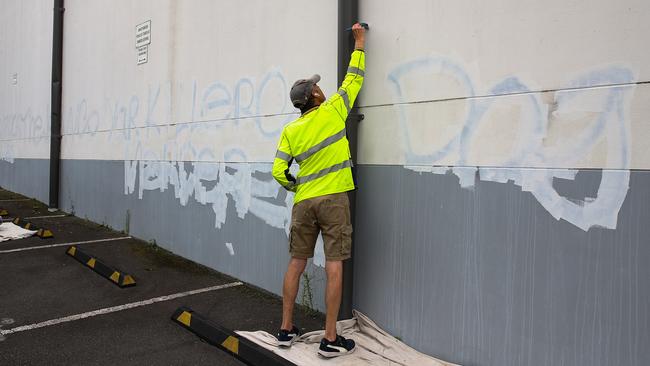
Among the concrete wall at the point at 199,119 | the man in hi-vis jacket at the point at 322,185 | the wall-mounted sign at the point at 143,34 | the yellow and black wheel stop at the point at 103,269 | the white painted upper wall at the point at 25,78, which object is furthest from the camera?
the white painted upper wall at the point at 25,78

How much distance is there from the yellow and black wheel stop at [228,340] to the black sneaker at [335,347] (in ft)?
0.84

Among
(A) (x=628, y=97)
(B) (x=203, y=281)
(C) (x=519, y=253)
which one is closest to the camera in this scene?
(A) (x=628, y=97)

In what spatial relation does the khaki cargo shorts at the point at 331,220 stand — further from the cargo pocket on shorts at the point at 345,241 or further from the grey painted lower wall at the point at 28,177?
the grey painted lower wall at the point at 28,177

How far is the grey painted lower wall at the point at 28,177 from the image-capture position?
1018cm

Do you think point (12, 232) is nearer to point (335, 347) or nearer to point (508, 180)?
Result: point (335, 347)

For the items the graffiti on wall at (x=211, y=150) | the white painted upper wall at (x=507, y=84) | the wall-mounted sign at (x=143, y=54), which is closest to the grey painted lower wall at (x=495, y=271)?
the white painted upper wall at (x=507, y=84)

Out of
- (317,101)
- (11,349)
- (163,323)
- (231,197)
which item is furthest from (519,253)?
(11,349)

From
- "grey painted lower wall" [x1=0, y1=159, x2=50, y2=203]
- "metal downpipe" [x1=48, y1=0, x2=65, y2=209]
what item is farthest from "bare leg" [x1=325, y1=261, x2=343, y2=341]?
"grey painted lower wall" [x1=0, y1=159, x2=50, y2=203]

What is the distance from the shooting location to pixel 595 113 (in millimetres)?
2428

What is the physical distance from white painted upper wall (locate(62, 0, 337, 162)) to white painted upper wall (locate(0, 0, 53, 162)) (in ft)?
5.52

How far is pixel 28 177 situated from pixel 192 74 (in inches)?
314

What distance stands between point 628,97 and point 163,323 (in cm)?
370

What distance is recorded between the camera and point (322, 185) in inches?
126

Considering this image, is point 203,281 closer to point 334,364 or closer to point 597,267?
point 334,364
